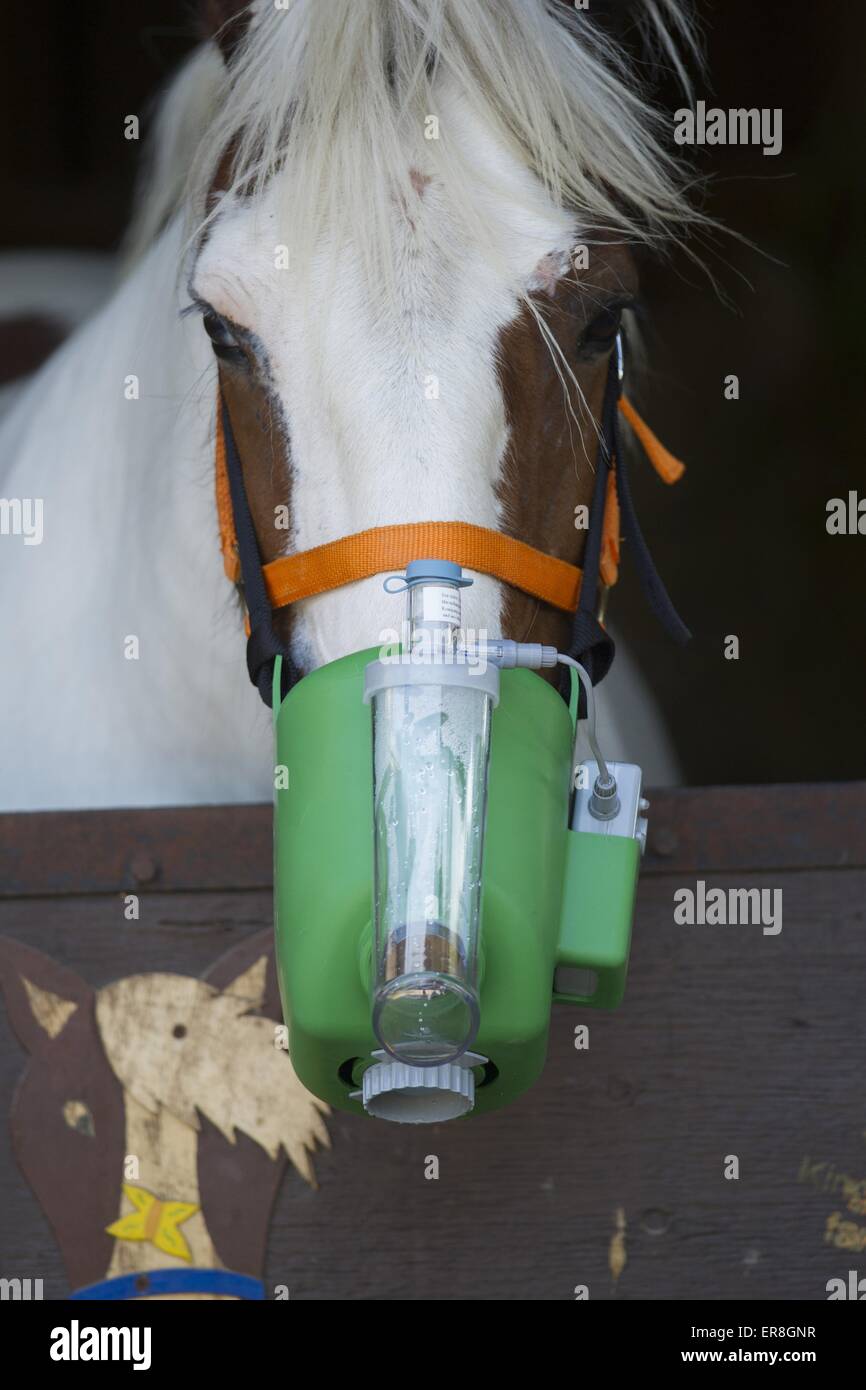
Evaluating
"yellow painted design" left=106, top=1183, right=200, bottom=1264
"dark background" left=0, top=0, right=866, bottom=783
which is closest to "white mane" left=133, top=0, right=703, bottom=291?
"yellow painted design" left=106, top=1183, right=200, bottom=1264

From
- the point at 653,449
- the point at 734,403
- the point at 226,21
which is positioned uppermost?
the point at 734,403

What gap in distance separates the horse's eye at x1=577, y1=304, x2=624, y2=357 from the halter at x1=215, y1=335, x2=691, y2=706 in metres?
0.05

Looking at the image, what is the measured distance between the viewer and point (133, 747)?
1.65 m

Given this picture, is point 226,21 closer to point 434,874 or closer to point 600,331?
point 600,331

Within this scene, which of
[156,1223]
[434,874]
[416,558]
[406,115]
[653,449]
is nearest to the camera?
[434,874]

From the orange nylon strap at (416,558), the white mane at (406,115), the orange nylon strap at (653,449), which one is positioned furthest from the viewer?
the orange nylon strap at (653,449)

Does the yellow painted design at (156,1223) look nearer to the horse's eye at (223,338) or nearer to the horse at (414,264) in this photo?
the horse at (414,264)

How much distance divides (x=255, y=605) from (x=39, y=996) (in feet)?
1.47

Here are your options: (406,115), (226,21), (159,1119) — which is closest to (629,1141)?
(159,1119)

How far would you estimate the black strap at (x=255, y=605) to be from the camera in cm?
→ 122

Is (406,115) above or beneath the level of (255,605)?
above

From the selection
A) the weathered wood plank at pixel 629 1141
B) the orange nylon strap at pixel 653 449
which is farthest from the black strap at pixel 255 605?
the orange nylon strap at pixel 653 449

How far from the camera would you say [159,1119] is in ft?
4.41

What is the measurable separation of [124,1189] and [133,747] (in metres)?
0.51
